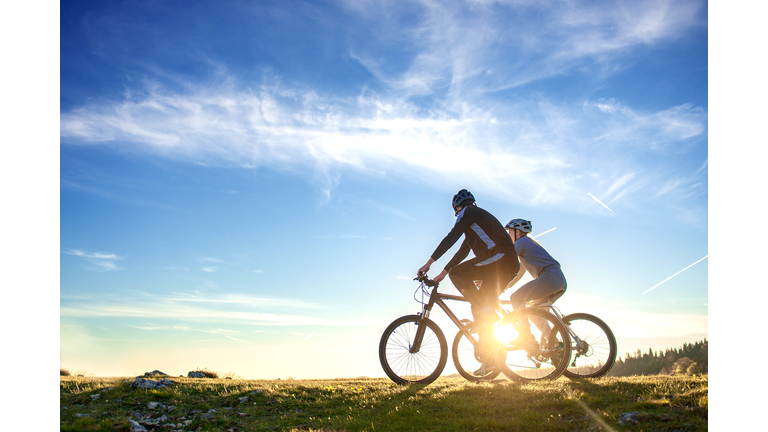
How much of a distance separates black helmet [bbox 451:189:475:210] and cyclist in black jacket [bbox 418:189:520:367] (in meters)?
0.35

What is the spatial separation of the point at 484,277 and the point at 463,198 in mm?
1756

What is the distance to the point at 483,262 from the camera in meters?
8.30

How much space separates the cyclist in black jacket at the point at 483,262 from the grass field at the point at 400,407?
1.55 metres

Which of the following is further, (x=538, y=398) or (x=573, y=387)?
(x=573, y=387)

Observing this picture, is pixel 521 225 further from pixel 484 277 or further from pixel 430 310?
pixel 430 310

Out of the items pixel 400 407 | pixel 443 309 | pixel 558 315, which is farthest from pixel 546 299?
pixel 400 407

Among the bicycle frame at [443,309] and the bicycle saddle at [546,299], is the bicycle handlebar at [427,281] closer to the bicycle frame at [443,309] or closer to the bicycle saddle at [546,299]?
the bicycle frame at [443,309]

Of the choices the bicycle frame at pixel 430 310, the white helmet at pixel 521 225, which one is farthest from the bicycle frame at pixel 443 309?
the white helmet at pixel 521 225

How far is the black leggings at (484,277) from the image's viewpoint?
8305 millimetres
